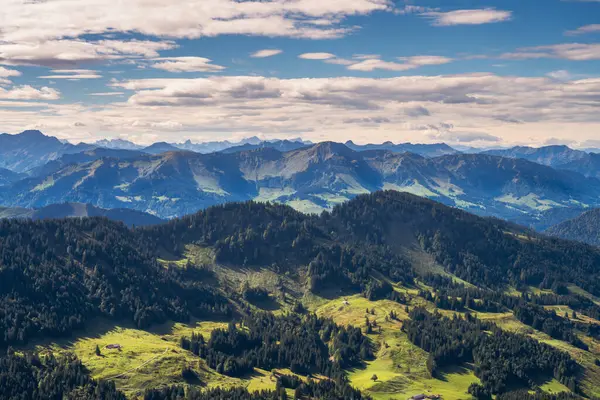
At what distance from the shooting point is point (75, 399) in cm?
19975

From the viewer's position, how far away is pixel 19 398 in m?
196

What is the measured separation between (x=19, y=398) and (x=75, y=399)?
18780mm
